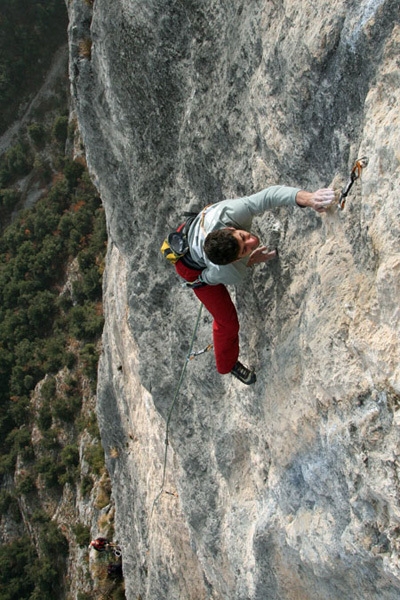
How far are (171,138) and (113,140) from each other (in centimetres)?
164

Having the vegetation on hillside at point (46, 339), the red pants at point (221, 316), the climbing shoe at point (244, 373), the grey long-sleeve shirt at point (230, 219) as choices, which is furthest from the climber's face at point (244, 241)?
the vegetation on hillside at point (46, 339)

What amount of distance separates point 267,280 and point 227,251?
0.91 metres

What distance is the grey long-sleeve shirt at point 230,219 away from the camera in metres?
4.03

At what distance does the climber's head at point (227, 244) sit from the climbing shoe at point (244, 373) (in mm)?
1532

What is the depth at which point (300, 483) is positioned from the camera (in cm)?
448

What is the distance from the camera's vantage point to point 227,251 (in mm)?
4016

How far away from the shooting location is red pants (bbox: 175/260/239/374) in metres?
5.02

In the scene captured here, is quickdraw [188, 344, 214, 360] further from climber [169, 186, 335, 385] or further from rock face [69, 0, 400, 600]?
climber [169, 186, 335, 385]

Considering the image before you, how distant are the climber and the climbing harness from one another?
0.26 ft

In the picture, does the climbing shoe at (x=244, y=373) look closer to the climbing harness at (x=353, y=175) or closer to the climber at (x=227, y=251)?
the climber at (x=227, y=251)

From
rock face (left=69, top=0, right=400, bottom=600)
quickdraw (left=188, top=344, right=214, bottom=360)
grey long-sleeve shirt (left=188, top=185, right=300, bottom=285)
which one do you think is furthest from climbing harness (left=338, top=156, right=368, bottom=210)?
quickdraw (left=188, top=344, right=214, bottom=360)

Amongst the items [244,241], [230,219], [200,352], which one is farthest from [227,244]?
[200,352]

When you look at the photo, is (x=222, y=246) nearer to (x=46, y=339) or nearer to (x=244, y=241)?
(x=244, y=241)

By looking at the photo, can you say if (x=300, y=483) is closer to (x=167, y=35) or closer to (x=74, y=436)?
(x=167, y=35)
